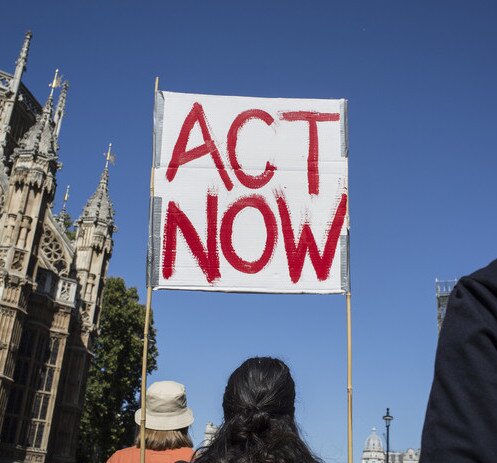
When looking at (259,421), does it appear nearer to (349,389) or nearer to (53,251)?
(349,389)

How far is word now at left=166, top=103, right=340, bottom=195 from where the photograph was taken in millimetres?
6035

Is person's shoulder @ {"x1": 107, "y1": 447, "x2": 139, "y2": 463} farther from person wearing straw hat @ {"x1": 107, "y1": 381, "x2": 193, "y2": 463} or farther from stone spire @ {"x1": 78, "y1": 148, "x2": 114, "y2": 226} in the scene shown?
stone spire @ {"x1": 78, "y1": 148, "x2": 114, "y2": 226}

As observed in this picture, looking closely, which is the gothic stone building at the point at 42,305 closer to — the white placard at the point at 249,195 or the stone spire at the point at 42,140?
the stone spire at the point at 42,140

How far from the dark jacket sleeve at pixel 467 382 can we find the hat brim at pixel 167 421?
328 cm

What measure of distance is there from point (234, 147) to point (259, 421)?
364 cm

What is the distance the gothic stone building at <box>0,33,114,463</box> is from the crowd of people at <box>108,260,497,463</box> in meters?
19.9

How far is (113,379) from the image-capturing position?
1516 inches

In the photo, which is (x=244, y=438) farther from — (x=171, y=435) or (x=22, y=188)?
(x=22, y=188)

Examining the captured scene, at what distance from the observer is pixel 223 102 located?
20.7ft

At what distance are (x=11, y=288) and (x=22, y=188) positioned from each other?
369cm

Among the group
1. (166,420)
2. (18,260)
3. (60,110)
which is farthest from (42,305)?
(166,420)

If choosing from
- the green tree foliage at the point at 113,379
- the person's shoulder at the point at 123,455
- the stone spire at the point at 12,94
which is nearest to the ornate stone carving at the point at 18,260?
the stone spire at the point at 12,94

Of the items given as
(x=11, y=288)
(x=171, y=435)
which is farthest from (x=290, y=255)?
(x=11, y=288)

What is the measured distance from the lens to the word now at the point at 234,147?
19.8ft
